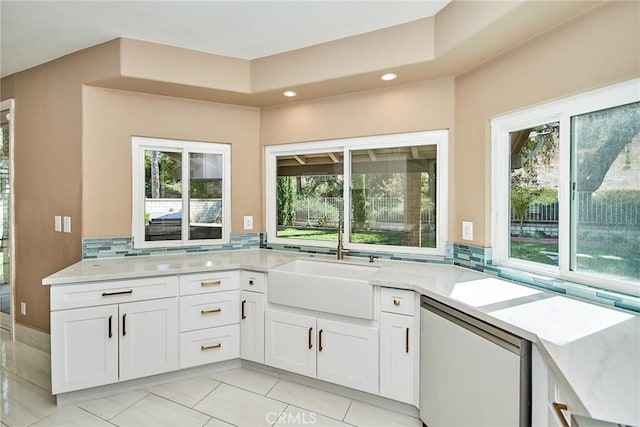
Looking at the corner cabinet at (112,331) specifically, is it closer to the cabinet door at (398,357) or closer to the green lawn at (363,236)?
the green lawn at (363,236)

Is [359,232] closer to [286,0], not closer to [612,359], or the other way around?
[286,0]

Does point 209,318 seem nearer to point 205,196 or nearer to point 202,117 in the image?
point 205,196

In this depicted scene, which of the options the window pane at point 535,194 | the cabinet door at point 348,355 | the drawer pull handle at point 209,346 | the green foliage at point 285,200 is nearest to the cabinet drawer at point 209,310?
the drawer pull handle at point 209,346

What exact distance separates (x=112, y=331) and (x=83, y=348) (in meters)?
0.19

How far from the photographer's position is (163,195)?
297 centimetres

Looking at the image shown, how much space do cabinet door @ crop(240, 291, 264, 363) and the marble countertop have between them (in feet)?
0.81

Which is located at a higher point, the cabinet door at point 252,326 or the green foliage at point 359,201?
the green foliage at point 359,201

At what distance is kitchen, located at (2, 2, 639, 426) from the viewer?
2.22 meters

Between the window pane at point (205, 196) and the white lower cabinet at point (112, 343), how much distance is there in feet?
2.91

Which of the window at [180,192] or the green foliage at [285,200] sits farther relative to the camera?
the green foliage at [285,200]

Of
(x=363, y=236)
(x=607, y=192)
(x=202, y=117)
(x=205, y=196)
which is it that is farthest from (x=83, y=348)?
(x=607, y=192)

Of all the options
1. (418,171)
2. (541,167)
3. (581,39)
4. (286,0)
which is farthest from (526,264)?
(286,0)

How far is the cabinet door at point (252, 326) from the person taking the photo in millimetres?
2486

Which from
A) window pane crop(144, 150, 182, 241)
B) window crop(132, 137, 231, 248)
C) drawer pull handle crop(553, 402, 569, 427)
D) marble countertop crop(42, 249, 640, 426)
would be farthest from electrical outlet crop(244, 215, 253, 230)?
drawer pull handle crop(553, 402, 569, 427)
